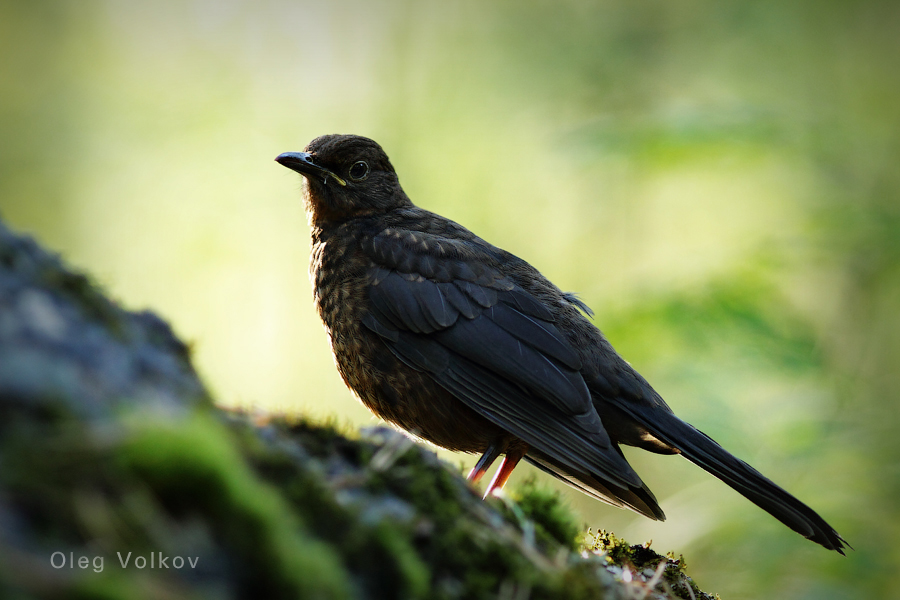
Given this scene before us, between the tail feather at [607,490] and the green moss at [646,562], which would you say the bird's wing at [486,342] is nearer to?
the tail feather at [607,490]

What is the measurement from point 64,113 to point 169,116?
231 cm

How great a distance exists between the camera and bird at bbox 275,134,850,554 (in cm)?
318

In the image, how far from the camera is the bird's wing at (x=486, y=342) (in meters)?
3.19

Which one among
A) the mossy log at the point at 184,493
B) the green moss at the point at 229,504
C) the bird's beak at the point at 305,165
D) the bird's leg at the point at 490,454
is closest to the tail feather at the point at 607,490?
the bird's leg at the point at 490,454

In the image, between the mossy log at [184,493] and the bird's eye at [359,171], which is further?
the bird's eye at [359,171]

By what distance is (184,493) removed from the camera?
1.16m

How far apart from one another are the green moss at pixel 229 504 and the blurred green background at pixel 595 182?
4033 mm

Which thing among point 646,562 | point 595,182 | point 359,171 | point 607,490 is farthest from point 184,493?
point 595,182

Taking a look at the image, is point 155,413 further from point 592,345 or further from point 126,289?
point 126,289

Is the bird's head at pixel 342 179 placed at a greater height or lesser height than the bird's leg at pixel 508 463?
greater

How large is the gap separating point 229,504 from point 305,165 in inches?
140

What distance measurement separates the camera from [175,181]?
11.1 meters

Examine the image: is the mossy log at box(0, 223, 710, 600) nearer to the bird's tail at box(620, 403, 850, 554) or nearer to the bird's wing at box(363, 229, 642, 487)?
the bird's wing at box(363, 229, 642, 487)

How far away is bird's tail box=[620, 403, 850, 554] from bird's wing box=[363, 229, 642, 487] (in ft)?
1.42
